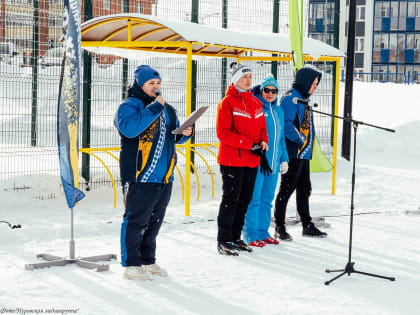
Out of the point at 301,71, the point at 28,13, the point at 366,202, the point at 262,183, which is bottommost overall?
the point at 366,202

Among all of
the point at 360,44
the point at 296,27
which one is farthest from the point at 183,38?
the point at 360,44

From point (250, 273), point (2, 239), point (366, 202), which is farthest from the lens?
point (366, 202)

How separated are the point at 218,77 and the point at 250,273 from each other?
6.70 meters

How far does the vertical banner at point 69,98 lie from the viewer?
538 cm

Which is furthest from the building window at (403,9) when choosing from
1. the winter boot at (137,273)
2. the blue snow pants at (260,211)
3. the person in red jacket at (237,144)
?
the winter boot at (137,273)

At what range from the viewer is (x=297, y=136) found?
671 centimetres

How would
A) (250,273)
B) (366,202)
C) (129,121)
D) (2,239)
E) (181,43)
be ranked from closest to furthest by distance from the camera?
1. (129,121)
2. (250,273)
3. (2,239)
4. (181,43)
5. (366,202)

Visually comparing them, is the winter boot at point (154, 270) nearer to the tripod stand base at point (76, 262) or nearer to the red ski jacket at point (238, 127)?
the tripod stand base at point (76, 262)

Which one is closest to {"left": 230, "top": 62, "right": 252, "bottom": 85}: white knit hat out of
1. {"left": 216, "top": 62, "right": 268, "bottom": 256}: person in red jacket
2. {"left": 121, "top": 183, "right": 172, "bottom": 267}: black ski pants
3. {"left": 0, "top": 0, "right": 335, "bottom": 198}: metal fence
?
{"left": 216, "top": 62, "right": 268, "bottom": 256}: person in red jacket

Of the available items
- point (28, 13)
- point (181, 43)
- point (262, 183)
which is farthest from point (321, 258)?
point (28, 13)

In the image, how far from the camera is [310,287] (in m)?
5.11

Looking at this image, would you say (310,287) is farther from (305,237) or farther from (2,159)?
(2,159)

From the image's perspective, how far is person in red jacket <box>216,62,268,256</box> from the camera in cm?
597

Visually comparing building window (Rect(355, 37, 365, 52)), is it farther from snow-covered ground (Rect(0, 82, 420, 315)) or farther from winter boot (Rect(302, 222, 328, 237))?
winter boot (Rect(302, 222, 328, 237))
